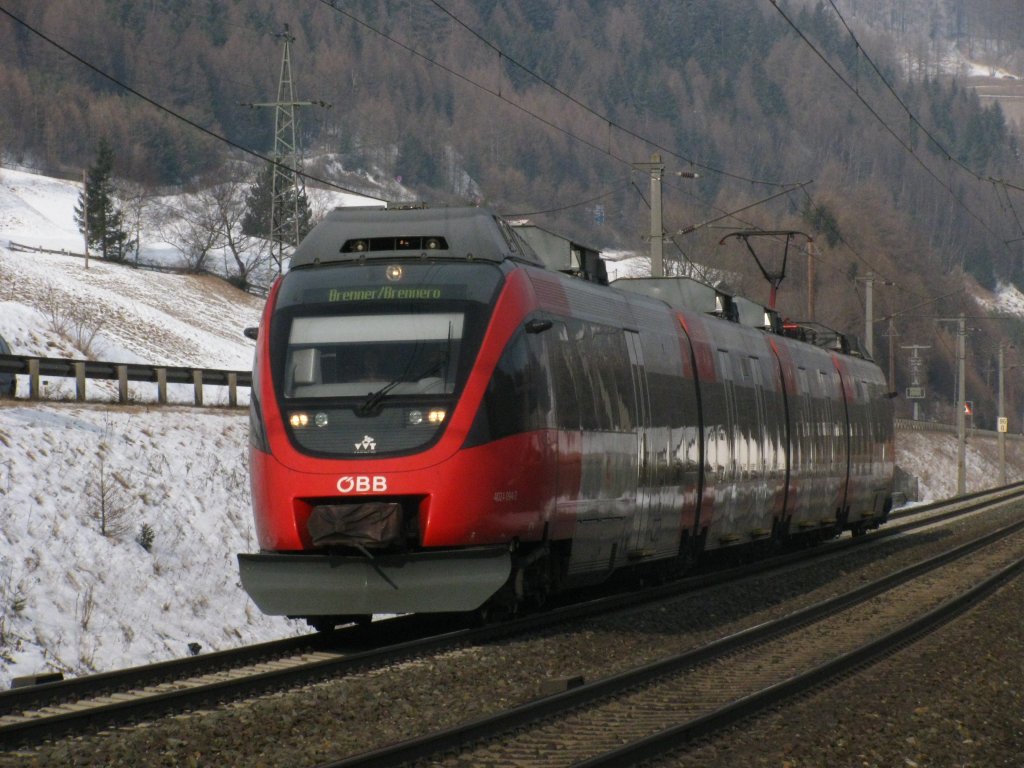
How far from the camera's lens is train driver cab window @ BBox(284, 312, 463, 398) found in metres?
12.5

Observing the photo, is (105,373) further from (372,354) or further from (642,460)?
(372,354)

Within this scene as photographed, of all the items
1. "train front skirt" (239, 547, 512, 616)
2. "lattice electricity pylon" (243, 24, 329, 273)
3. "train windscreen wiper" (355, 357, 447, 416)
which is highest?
"lattice electricity pylon" (243, 24, 329, 273)

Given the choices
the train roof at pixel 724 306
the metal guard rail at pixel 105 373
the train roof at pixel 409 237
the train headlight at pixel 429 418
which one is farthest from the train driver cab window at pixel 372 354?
the metal guard rail at pixel 105 373

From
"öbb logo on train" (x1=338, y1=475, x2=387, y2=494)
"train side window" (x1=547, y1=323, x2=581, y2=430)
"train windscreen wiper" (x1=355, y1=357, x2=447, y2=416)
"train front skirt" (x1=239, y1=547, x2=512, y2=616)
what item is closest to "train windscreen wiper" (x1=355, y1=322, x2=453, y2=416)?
"train windscreen wiper" (x1=355, y1=357, x2=447, y2=416)

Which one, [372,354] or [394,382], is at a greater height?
[372,354]

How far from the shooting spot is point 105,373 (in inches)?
1135

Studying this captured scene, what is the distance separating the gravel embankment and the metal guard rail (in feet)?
50.5

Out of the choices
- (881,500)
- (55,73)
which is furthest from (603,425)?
(55,73)

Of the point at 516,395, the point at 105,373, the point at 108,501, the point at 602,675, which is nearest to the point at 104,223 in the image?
the point at 105,373

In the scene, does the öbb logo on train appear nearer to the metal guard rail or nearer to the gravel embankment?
the gravel embankment

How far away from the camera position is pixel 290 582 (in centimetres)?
1231

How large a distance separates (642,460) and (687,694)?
559 centimetres

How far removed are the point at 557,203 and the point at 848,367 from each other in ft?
489

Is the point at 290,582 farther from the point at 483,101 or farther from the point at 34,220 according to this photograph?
the point at 483,101
